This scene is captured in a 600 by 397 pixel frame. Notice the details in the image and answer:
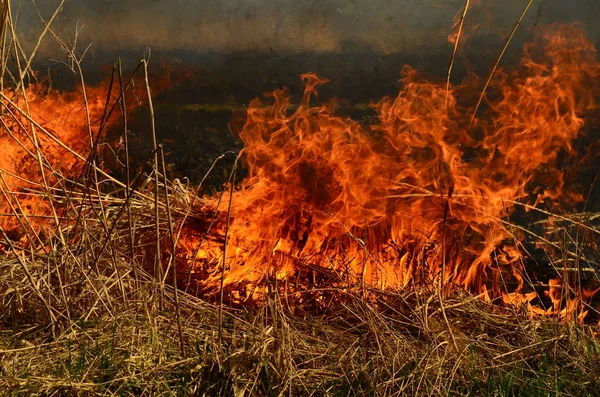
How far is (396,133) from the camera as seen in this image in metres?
3.56

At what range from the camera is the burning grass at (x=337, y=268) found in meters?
2.38

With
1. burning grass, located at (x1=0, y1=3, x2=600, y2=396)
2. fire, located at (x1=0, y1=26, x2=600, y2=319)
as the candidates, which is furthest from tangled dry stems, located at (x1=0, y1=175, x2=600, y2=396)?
fire, located at (x1=0, y1=26, x2=600, y2=319)

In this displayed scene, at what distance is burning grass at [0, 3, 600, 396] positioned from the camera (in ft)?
7.80

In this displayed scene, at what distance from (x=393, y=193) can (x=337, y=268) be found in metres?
0.50

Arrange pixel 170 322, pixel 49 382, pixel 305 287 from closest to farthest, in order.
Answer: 1. pixel 49 382
2. pixel 170 322
3. pixel 305 287

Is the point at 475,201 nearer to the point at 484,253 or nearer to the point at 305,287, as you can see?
the point at 484,253

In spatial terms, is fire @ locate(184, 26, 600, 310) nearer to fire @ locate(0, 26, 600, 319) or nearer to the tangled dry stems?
fire @ locate(0, 26, 600, 319)

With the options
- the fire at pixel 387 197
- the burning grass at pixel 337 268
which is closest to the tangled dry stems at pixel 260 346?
the burning grass at pixel 337 268

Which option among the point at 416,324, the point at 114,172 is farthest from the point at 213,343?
the point at 114,172

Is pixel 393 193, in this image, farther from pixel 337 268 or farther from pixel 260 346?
pixel 260 346

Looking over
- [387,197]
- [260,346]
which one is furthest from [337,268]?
[260,346]

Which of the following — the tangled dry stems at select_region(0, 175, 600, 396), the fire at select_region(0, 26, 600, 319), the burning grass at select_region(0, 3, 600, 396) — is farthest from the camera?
the fire at select_region(0, 26, 600, 319)

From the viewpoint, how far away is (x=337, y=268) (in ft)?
11.0

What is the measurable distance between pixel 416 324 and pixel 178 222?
125 centimetres
